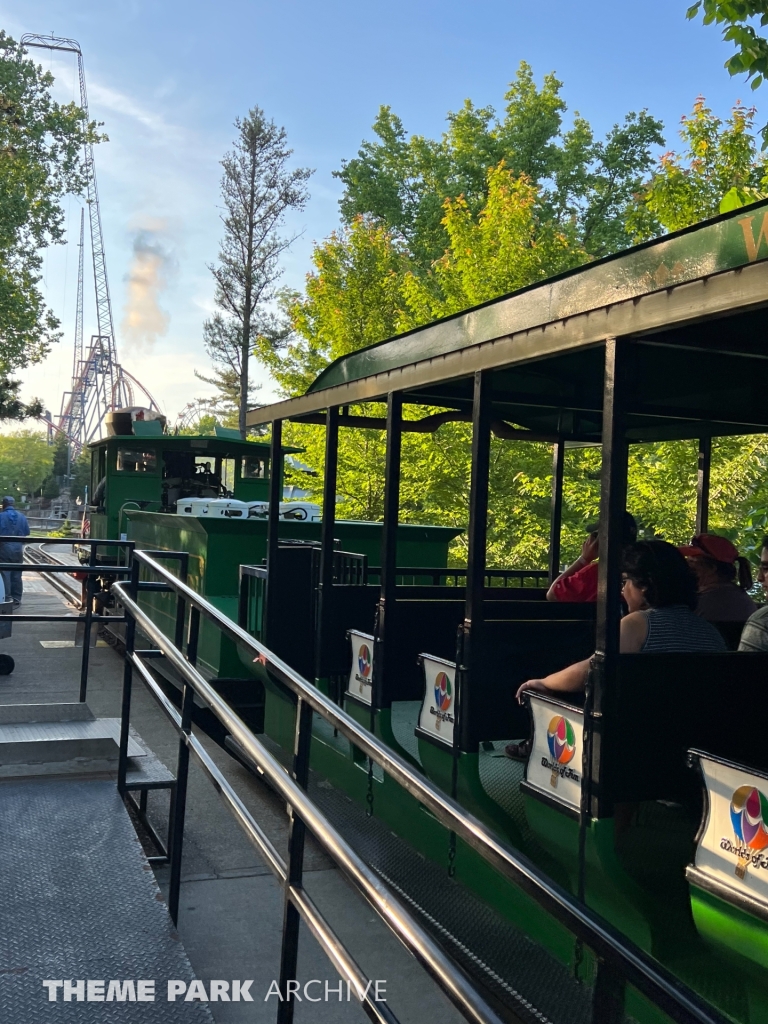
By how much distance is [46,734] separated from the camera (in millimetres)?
4367

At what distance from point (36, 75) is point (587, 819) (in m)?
32.0

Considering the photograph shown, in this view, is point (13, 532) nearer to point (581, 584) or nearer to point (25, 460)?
point (581, 584)

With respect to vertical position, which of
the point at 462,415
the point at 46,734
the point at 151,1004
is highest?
the point at 462,415

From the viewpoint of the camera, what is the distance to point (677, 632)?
11.5ft

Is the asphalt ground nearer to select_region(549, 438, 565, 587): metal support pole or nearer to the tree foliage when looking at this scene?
select_region(549, 438, 565, 587): metal support pole

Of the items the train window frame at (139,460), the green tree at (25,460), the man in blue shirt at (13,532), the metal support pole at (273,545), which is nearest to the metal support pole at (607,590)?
→ the metal support pole at (273,545)

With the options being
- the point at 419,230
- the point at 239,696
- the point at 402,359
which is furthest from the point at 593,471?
the point at 419,230

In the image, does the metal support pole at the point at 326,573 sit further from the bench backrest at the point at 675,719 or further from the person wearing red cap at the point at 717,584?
the bench backrest at the point at 675,719

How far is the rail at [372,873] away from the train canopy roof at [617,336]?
1.46 m

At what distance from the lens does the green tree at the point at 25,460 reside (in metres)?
96.7

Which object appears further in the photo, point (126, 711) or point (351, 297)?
point (351, 297)

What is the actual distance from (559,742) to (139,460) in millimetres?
10794

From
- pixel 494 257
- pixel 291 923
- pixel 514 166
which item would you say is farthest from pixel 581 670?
pixel 514 166

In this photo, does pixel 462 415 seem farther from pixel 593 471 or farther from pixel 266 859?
pixel 593 471
